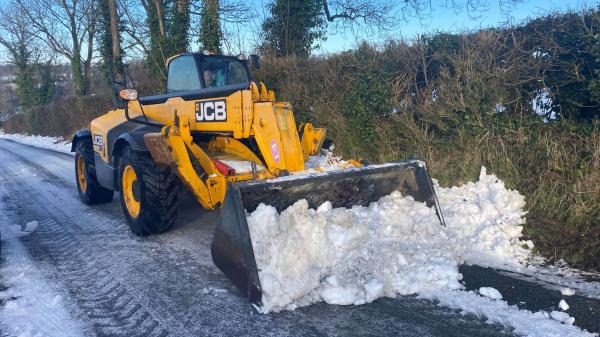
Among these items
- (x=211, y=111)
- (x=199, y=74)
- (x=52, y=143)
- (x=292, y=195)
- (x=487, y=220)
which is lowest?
(x=487, y=220)

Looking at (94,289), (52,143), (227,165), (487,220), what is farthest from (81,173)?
(52,143)

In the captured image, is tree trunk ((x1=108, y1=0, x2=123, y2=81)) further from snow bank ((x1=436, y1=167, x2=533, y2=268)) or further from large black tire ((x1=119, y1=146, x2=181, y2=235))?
snow bank ((x1=436, y1=167, x2=533, y2=268))

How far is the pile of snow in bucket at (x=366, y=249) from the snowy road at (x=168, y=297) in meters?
0.16

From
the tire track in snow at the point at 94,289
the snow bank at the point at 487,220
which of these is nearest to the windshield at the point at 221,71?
the tire track in snow at the point at 94,289

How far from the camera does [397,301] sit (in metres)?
3.79

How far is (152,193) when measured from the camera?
5.36 metres

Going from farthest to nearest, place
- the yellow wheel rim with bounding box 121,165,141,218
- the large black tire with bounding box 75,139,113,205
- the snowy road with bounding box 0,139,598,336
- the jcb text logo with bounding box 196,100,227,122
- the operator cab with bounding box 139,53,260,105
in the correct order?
the large black tire with bounding box 75,139,113,205, the operator cab with bounding box 139,53,260,105, the yellow wheel rim with bounding box 121,165,141,218, the jcb text logo with bounding box 196,100,227,122, the snowy road with bounding box 0,139,598,336

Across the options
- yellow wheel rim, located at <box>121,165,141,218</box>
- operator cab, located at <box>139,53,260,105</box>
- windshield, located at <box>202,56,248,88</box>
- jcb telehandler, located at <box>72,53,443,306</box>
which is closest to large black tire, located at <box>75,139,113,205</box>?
jcb telehandler, located at <box>72,53,443,306</box>

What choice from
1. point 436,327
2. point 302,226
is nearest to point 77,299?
point 302,226

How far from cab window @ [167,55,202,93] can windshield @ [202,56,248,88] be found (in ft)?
0.41

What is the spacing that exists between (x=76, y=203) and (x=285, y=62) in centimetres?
556

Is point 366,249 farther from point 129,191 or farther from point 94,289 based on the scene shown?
point 129,191

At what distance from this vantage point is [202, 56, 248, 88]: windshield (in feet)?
20.0

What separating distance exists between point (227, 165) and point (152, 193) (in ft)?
2.91
